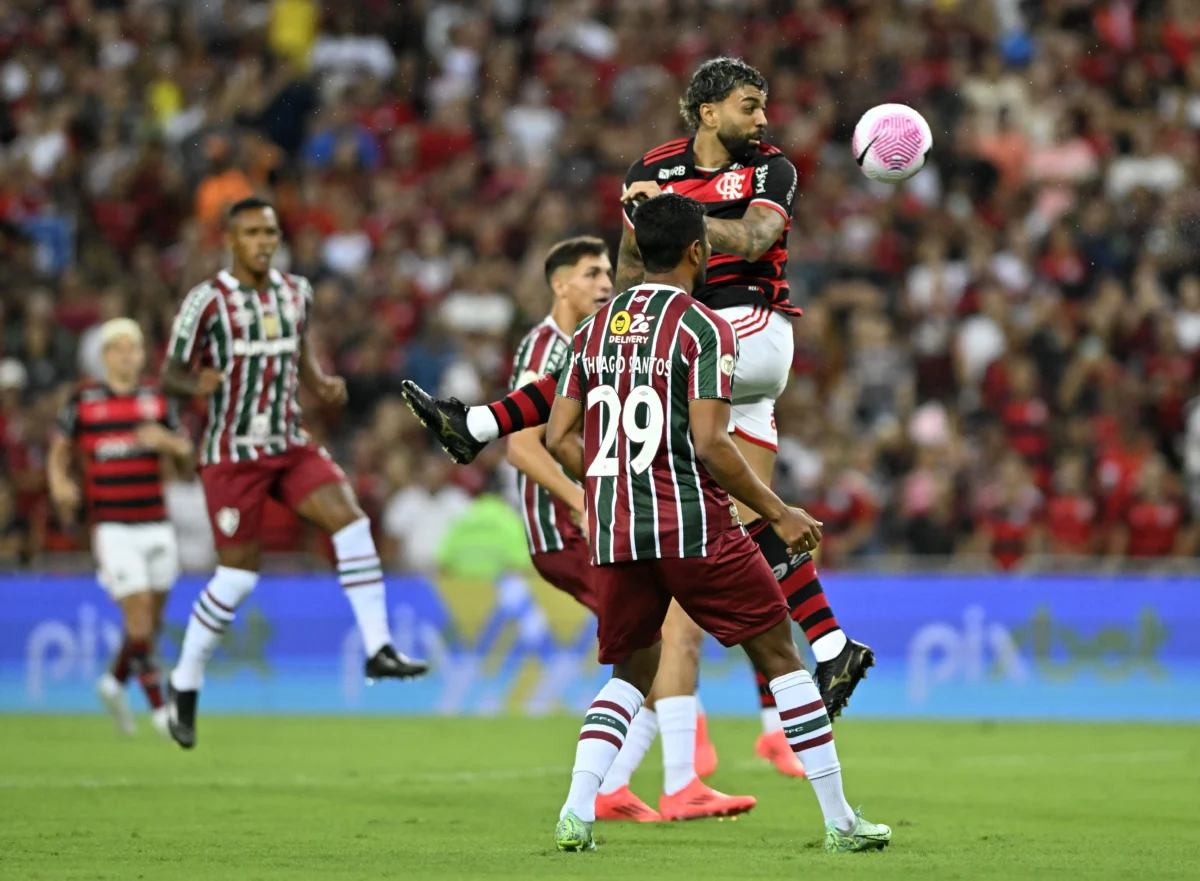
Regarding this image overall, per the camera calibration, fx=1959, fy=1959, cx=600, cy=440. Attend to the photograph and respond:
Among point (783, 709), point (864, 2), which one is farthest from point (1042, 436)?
point (783, 709)

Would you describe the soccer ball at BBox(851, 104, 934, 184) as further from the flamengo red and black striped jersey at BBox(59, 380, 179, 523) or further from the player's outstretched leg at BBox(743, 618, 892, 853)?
the flamengo red and black striped jersey at BBox(59, 380, 179, 523)

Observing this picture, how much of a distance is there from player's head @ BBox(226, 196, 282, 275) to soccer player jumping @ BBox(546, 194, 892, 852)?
396cm

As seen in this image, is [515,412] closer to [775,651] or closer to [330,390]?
[775,651]

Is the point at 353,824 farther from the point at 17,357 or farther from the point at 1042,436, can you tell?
the point at 17,357

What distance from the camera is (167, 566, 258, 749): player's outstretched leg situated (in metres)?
10.5

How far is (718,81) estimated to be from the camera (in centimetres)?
838

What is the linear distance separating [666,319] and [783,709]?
143cm

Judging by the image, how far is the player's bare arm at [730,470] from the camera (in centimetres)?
666

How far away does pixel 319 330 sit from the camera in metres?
19.0

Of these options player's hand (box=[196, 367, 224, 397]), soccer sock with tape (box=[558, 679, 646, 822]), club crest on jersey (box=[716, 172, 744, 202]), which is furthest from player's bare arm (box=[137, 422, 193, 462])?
soccer sock with tape (box=[558, 679, 646, 822])

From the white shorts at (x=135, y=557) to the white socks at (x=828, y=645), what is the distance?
6690 mm

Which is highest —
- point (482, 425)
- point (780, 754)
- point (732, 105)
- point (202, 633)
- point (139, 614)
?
point (732, 105)

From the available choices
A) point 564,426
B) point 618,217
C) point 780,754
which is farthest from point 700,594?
point 618,217

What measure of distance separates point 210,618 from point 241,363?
1385 mm
